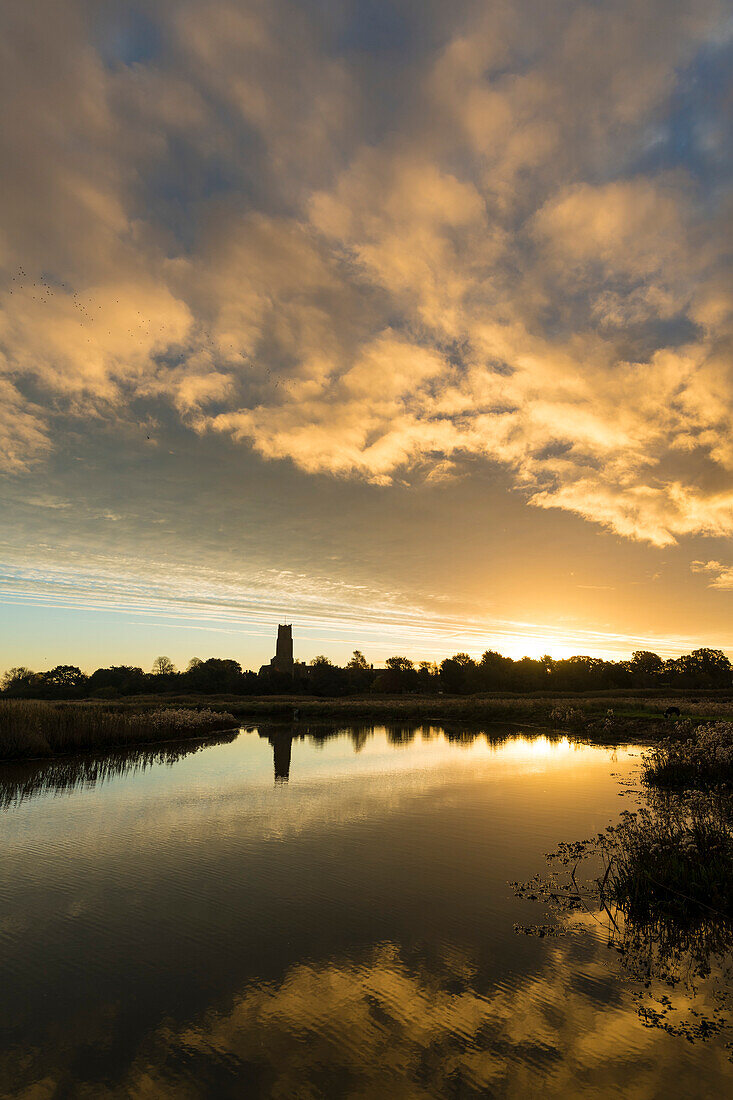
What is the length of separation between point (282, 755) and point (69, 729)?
39.9ft

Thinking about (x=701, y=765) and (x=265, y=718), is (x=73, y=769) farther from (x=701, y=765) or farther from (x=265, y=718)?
(x=265, y=718)

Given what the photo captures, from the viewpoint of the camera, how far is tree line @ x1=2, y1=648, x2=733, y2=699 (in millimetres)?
129875

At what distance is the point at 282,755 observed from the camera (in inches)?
1271

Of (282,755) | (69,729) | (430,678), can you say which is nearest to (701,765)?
(282,755)

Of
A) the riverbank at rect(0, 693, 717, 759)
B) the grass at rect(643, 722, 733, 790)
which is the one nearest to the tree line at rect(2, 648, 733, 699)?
the riverbank at rect(0, 693, 717, 759)

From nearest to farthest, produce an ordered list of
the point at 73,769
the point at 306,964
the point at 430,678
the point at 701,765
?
the point at 306,964 → the point at 701,765 → the point at 73,769 → the point at 430,678

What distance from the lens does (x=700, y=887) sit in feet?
31.6

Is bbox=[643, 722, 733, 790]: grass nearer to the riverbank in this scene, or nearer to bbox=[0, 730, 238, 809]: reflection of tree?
the riverbank

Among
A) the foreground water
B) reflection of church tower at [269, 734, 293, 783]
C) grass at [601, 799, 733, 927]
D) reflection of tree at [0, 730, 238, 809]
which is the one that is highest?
grass at [601, 799, 733, 927]

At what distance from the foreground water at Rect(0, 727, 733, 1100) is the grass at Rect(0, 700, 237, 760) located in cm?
1124

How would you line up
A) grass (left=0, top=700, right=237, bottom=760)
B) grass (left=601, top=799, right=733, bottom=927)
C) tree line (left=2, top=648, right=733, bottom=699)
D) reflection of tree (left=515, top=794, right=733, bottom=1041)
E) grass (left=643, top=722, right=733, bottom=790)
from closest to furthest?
reflection of tree (left=515, top=794, right=733, bottom=1041), grass (left=601, top=799, right=733, bottom=927), grass (left=643, top=722, right=733, bottom=790), grass (left=0, top=700, right=237, bottom=760), tree line (left=2, top=648, right=733, bottom=699)

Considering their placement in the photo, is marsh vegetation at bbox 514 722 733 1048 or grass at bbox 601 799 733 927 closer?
marsh vegetation at bbox 514 722 733 1048

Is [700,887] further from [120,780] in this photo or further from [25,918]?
[120,780]

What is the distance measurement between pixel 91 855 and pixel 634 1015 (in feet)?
39.8
